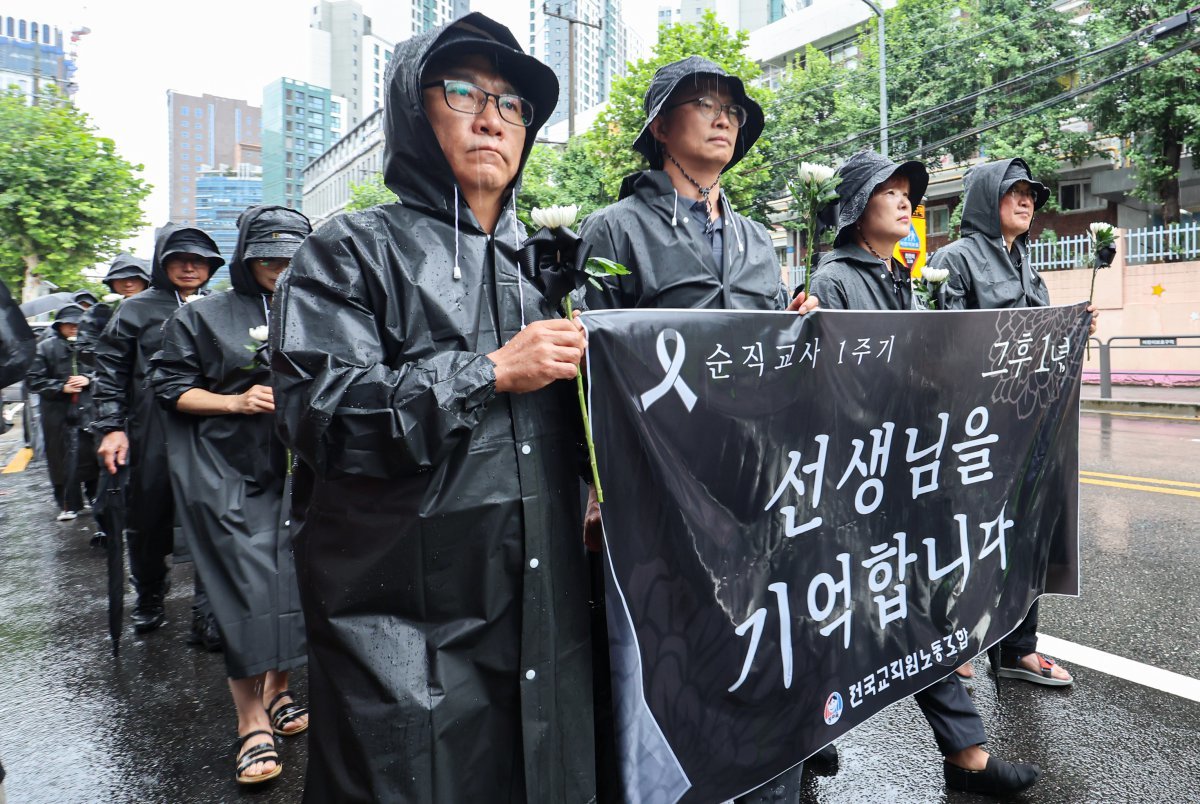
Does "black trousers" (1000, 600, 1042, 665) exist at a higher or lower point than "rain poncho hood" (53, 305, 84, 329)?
lower

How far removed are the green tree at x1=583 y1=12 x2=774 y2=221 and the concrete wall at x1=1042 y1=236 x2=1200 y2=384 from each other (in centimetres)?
855

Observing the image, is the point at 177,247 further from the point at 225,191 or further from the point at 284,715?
the point at 225,191

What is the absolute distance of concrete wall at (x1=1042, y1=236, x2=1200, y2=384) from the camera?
17125 mm

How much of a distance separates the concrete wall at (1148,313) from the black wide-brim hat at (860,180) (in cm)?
1624

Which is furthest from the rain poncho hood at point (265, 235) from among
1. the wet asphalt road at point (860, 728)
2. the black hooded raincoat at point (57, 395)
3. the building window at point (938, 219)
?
the building window at point (938, 219)

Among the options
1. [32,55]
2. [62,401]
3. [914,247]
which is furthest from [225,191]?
[914,247]

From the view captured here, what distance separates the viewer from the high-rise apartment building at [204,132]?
15900 cm

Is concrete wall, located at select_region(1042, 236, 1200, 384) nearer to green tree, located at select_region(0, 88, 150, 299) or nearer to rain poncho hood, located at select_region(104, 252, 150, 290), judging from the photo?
rain poncho hood, located at select_region(104, 252, 150, 290)

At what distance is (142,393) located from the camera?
14.3ft

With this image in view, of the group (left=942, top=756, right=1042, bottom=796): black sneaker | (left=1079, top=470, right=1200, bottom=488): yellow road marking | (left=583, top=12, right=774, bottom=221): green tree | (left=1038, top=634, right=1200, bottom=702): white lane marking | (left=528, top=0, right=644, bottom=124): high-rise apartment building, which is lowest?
(left=942, top=756, right=1042, bottom=796): black sneaker

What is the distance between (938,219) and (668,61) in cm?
1275

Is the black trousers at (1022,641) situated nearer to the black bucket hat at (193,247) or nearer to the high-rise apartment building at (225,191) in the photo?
the black bucket hat at (193,247)

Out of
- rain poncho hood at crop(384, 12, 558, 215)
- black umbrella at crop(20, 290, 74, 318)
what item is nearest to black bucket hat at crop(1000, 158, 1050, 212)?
rain poncho hood at crop(384, 12, 558, 215)

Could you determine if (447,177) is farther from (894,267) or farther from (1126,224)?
(1126,224)
